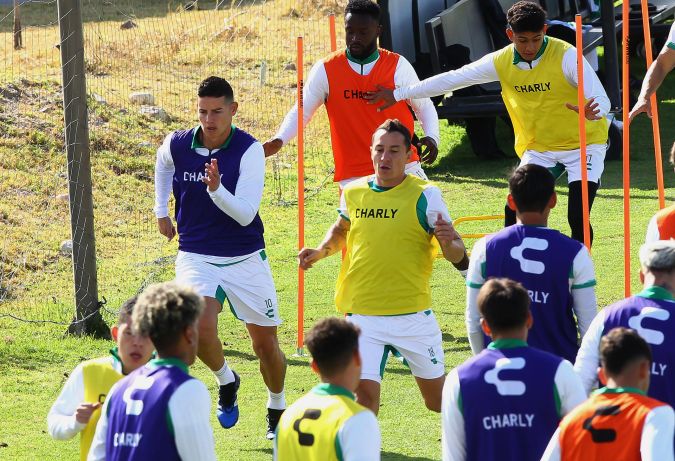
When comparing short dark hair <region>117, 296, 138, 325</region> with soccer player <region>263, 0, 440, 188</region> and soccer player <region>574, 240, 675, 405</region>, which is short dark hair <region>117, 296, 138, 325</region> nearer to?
soccer player <region>574, 240, 675, 405</region>

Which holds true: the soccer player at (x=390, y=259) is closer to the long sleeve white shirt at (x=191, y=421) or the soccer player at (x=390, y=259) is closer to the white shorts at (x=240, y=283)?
the white shorts at (x=240, y=283)

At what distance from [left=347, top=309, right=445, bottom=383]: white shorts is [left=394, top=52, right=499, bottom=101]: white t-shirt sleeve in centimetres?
261

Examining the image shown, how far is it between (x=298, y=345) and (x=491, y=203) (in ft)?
17.7

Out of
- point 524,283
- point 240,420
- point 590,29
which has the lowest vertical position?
point 240,420

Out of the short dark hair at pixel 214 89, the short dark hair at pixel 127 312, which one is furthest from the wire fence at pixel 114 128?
the short dark hair at pixel 127 312

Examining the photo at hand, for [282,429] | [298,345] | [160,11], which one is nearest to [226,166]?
[298,345]

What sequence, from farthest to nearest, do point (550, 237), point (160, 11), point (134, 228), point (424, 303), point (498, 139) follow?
point (160, 11), point (498, 139), point (134, 228), point (424, 303), point (550, 237)

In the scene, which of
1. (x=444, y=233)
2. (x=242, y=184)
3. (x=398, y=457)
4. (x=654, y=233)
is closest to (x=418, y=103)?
(x=242, y=184)

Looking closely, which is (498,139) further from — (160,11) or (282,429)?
(282,429)

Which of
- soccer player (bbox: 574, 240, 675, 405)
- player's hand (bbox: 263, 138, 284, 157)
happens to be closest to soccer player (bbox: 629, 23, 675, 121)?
player's hand (bbox: 263, 138, 284, 157)

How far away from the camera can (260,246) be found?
8102mm

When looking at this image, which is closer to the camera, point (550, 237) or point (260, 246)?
point (550, 237)

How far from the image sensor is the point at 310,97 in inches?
381

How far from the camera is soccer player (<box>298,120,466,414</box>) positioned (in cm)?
689
